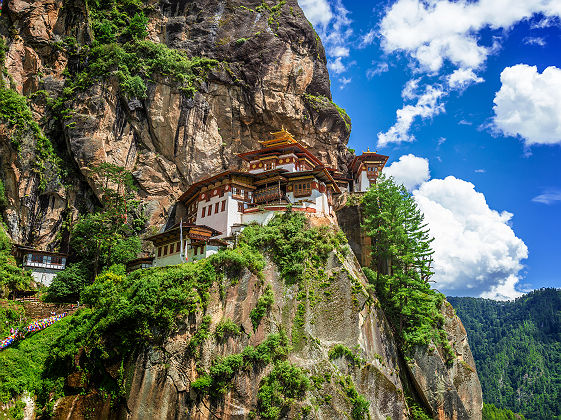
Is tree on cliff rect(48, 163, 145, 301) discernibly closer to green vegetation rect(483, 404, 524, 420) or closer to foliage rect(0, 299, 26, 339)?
foliage rect(0, 299, 26, 339)

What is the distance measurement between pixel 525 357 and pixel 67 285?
170891 mm

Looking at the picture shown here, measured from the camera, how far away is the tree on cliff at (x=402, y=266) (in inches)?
1686

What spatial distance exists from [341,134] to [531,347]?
147795mm

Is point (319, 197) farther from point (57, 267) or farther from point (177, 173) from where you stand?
point (57, 267)

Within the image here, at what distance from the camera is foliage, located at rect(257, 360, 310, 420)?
31344 mm

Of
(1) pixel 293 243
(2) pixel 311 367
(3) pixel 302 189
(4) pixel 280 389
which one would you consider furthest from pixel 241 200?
(4) pixel 280 389

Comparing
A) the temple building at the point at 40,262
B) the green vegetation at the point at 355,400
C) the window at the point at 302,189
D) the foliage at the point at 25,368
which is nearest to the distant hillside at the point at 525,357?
the green vegetation at the point at 355,400

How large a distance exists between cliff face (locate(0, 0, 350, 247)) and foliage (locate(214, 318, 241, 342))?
77.8 ft

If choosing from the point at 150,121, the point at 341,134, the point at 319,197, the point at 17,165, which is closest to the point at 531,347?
the point at 341,134

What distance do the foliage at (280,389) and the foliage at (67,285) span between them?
74.2 ft

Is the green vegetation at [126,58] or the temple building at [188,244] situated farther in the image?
the green vegetation at [126,58]

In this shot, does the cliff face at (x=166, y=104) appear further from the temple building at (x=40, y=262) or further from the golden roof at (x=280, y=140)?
the golden roof at (x=280, y=140)

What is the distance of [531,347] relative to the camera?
162 meters

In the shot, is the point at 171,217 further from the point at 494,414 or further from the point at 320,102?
the point at 494,414
